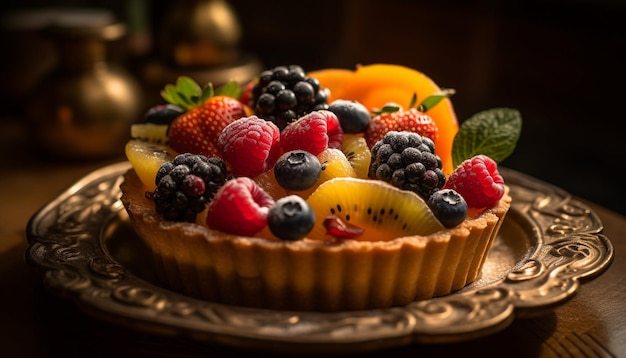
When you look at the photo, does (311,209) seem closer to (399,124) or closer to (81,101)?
(399,124)

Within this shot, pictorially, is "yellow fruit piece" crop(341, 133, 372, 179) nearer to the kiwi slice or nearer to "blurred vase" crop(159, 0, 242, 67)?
the kiwi slice

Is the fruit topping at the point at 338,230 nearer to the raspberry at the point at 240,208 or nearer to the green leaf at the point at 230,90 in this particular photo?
the raspberry at the point at 240,208

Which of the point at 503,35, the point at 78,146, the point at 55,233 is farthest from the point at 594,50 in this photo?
the point at 55,233

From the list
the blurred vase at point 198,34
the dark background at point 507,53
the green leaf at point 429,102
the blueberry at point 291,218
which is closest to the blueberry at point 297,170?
the blueberry at point 291,218

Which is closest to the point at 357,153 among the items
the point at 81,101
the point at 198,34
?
the point at 81,101

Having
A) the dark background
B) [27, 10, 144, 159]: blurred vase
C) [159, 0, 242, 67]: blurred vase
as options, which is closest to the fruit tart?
[27, 10, 144, 159]: blurred vase
